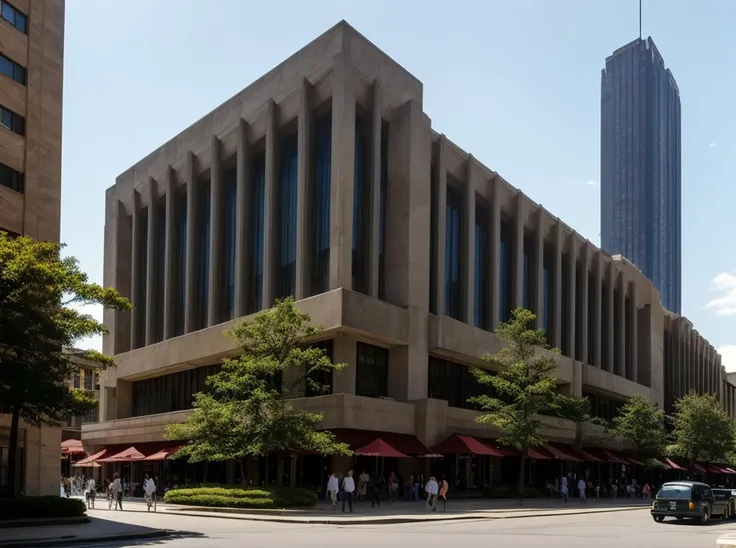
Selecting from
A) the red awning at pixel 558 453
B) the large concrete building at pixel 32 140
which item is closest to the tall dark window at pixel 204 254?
the large concrete building at pixel 32 140

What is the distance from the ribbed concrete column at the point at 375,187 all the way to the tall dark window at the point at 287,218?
604cm

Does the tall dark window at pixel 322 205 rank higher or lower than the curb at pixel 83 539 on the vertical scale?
higher

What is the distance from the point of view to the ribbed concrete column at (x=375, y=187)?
51.8 metres

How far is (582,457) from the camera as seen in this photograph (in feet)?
219

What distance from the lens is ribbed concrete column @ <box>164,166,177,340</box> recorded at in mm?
66438

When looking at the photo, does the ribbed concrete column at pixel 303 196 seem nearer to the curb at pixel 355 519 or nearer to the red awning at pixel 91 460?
the curb at pixel 355 519

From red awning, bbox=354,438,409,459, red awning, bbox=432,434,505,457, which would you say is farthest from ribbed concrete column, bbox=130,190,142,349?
red awning, bbox=354,438,409,459

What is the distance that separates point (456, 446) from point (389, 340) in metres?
7.34

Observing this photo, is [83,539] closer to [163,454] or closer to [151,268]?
[163,454]

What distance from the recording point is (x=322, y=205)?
177 feet

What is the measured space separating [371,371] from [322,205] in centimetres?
1091

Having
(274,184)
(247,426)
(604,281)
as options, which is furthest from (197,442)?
(604,281)

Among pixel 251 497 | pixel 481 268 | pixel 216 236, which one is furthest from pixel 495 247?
pixel 251 497

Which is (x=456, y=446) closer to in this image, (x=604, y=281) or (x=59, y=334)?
(x=59, y=334)
